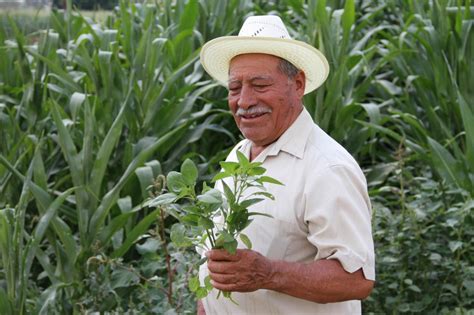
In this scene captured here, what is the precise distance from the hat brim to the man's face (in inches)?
1.0

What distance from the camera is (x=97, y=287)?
156 inches

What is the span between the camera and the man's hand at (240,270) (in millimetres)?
2250

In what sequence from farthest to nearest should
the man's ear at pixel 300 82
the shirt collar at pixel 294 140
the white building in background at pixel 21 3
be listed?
the white building in background at pixel 21 3, the man's ear at pixel 300 82, the shirt collar at pixel 294 140

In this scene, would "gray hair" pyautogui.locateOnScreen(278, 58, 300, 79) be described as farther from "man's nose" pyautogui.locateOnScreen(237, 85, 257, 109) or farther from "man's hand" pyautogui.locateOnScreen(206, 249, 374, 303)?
"man's hand" pyautogui.locateOnScreen(206, 249, 374, 303)

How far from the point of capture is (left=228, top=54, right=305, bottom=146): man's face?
2.50 m

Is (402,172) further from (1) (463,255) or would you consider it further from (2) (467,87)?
(2) (467,87)

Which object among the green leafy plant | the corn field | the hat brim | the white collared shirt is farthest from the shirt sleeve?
the corn field

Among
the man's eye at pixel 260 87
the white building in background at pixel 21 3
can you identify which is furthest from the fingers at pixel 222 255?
the white building in background at pixel 21 3

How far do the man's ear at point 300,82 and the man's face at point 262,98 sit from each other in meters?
0.03

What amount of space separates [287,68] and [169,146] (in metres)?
2.44

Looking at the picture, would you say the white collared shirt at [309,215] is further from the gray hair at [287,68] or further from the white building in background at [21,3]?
the white building in background at [21,3]

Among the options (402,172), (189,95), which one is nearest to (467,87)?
(402,172)

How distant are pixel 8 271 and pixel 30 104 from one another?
1.32 m

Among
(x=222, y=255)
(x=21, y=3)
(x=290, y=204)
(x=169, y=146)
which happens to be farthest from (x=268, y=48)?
(x=21, y=3)
